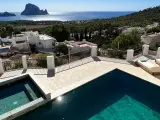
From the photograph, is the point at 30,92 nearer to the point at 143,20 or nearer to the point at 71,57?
the point at 71,57

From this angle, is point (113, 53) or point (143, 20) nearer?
point (113, 53)

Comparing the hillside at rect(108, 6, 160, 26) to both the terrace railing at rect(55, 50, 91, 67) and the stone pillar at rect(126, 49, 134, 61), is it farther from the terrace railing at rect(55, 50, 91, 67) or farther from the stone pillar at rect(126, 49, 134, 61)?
the terrace railing at rect(55, 50, 91, 67)

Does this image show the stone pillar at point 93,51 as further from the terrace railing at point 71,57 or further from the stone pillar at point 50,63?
the stone pillar at point 50,63

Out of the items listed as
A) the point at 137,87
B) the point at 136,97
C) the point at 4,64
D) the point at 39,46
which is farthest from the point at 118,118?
the point at 39,46

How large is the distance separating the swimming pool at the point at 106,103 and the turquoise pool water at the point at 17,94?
80 cm

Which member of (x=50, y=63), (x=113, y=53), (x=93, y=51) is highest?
(x=93, y=51)

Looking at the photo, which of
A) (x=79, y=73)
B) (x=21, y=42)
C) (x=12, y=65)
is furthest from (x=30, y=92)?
(x=21, y=42)

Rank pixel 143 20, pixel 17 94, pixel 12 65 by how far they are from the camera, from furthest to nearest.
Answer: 1. pixel 143 20
2. pixel 12 65
3. pixel 17 94

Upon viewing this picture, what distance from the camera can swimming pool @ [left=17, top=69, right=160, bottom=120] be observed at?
19.3ft

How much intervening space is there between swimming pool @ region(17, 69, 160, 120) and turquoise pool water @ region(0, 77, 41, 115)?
799 mm

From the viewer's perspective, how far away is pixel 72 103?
6578 mm

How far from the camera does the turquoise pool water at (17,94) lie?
6.37 metres

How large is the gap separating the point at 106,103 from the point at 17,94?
3884 millimetres

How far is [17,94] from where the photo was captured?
711cm
